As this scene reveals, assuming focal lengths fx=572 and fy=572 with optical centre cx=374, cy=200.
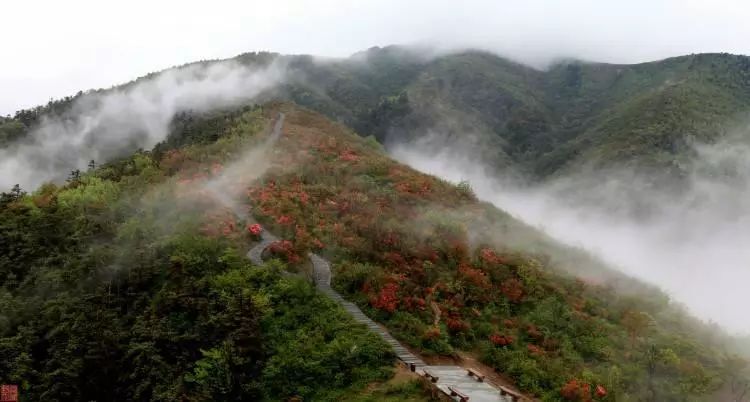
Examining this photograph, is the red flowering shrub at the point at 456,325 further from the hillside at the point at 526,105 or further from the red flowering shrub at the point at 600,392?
the hillside at the point at 526,105

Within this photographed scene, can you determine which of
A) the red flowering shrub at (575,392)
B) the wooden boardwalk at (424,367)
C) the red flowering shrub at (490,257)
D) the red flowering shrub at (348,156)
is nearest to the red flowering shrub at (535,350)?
the red flowering shrub at (575,392)

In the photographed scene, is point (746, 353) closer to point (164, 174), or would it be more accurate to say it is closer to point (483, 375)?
point (483, 375)

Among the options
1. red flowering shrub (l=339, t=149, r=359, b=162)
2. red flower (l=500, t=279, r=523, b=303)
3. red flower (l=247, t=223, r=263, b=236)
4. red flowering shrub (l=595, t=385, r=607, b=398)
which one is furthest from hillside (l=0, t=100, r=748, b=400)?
red flowering shrub (l=339, t=149, r=359, b=162)

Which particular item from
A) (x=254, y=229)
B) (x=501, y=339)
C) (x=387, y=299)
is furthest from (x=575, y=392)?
(x=254, y=229)

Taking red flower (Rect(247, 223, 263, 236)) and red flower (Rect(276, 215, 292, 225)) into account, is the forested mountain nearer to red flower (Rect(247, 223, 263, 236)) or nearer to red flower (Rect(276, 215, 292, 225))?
red flower (Rect(247, 223, 263, 236))

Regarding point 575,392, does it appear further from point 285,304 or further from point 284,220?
point 284,220

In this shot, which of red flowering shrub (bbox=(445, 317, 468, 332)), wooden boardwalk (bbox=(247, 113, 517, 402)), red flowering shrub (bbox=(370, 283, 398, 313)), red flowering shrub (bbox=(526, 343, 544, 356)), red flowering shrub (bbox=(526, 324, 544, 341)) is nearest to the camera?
wooden boardwalk (bbox=(247, 113, 517, 402))

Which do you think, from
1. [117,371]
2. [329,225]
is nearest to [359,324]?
[117,371]

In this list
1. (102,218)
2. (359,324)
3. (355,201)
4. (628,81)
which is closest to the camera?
(359,324)
